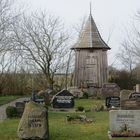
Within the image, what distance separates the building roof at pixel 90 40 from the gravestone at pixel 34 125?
33182 millimetres

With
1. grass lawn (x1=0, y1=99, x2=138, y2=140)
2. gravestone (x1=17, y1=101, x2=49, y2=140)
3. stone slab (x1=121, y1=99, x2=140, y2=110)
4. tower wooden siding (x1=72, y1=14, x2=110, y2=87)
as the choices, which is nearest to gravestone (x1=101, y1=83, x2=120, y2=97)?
tower wooden siding (x1=72, y1=14, x2=110, y2=87)

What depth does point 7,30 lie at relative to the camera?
4166 cm

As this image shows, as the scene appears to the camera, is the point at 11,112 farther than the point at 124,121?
Yes

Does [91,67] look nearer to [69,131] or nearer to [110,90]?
[110,90]

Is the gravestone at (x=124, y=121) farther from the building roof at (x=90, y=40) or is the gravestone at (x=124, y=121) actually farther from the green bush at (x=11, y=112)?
the building roof at (x=90, y=40)

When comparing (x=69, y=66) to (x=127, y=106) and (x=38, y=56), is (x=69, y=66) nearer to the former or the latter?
(x=38, y=56)

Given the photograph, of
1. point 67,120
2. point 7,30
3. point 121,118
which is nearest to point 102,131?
→ point 121,118

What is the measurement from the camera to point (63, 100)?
28.4 metres

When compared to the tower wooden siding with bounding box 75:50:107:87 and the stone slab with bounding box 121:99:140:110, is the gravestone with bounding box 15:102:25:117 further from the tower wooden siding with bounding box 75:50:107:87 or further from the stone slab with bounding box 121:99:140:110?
the tower wooden siding with bounding box 75:50:107:87

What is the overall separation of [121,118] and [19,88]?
120 feet

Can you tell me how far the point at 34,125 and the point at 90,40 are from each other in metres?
34.5

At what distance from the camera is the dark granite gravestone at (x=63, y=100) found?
28156 mm

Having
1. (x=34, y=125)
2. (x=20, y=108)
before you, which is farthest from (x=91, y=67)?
(x=34, y=125)

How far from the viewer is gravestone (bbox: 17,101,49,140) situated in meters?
14.9
